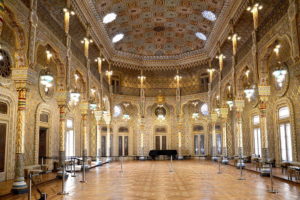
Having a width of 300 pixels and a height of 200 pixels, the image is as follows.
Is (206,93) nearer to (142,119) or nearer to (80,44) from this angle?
(142,119)

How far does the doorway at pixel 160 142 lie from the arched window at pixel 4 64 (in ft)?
62.0

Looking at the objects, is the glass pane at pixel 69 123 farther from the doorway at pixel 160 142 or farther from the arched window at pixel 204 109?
the arched window at pixel 204 109

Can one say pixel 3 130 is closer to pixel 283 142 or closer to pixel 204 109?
pixel 283 142

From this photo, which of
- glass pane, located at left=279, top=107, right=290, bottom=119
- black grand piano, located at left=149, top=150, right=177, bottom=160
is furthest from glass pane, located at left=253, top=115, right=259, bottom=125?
black grand piano, located at left=149, top=150, right=177, bottom=160

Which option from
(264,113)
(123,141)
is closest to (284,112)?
(264,113)

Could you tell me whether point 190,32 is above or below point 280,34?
above

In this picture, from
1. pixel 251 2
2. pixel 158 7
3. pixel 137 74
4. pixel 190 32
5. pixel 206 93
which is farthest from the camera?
pixel 137 74

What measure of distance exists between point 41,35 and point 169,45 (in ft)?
59.2

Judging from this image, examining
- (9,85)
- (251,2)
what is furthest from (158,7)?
(9,85)

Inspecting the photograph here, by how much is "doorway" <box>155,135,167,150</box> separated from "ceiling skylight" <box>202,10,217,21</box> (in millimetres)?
13392

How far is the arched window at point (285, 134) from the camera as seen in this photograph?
51.6 ft

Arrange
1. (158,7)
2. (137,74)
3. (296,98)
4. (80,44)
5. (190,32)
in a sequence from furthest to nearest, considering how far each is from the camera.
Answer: (137,74) → (190,32) → (158,7) → (80,44) → (296,98)

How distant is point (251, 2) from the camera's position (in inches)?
544

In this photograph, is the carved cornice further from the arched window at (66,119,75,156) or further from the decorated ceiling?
the arched window at (66,119,75,156)
